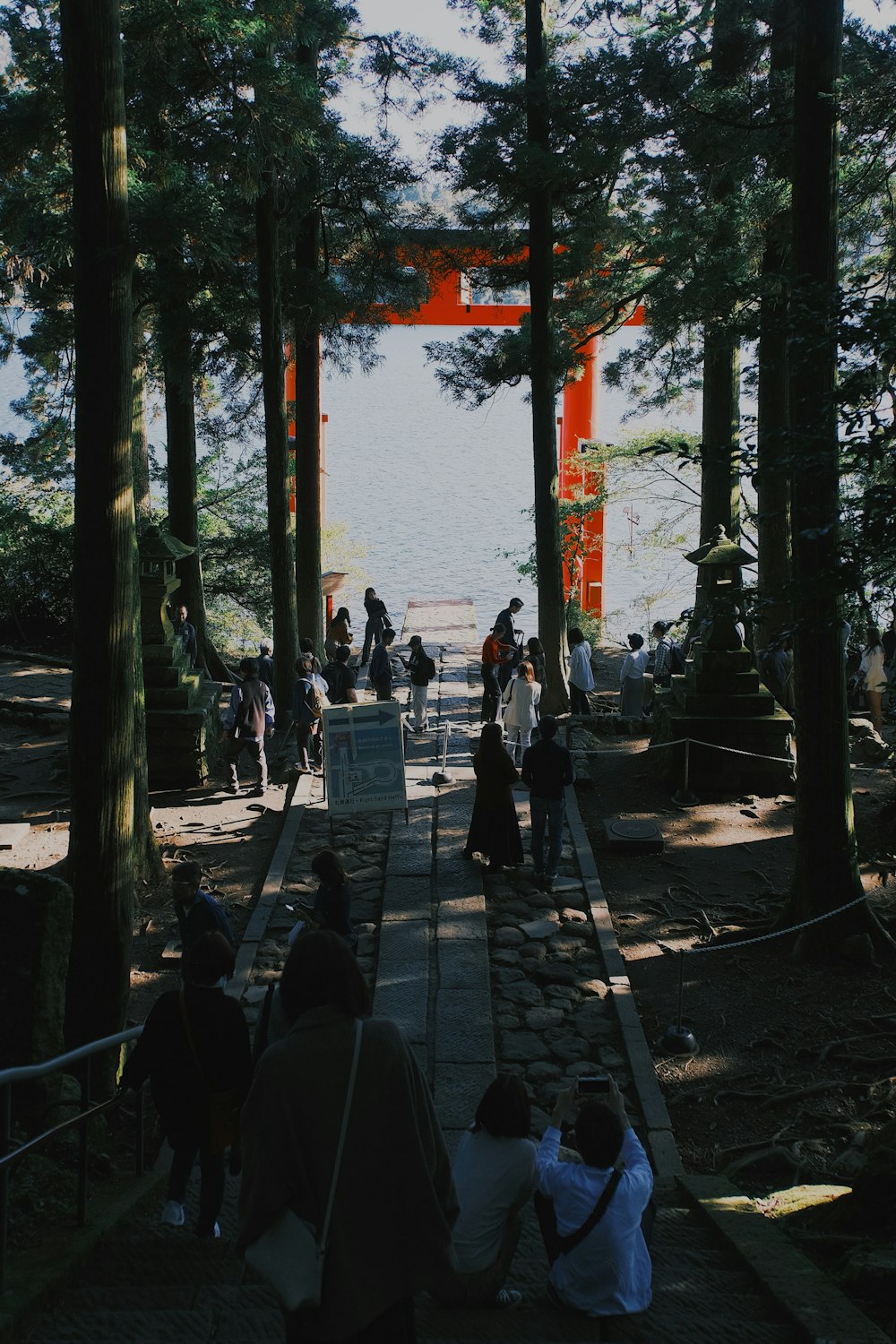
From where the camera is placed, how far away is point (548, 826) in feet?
34.9

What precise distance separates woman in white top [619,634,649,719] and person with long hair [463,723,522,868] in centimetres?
545

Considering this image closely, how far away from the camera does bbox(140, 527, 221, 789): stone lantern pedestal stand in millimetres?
14000

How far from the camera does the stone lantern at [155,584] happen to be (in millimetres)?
14195

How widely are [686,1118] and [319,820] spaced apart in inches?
239

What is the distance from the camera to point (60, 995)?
523cm

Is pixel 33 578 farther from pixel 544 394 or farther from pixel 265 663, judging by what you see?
pixel 544 394

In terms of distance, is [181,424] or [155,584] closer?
[155,584]

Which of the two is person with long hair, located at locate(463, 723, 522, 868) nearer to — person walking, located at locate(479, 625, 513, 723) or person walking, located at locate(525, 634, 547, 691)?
person walking, located at locate(479, 625, 513, 723)

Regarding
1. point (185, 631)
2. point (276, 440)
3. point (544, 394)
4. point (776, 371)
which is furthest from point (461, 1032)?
point (544, 394)

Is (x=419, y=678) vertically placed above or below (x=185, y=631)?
below

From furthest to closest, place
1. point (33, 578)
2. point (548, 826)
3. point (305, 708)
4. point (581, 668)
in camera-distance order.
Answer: point (33, 578)
point (581, 668)
point (305, 708)
point (548, 826)

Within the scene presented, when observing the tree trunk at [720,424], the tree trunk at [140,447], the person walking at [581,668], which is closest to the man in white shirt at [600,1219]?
the person walking at [581,668]

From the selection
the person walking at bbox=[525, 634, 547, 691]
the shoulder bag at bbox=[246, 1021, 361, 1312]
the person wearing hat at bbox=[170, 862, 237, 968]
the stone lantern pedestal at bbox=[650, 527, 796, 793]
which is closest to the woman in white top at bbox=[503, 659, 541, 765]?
the stone lantern pedestal at bbox=[650, 527, 796, 793]

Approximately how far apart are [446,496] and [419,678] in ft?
215
